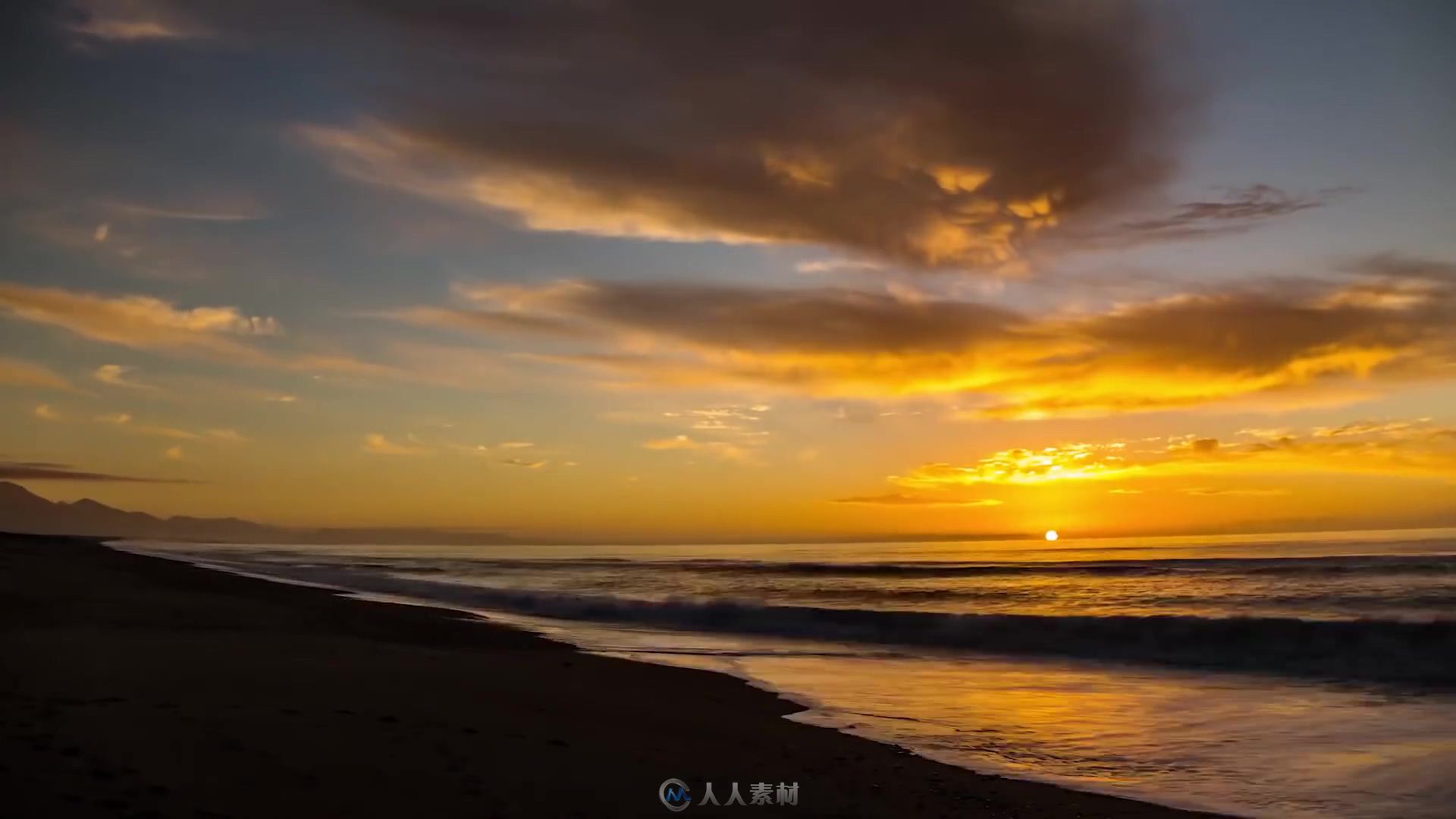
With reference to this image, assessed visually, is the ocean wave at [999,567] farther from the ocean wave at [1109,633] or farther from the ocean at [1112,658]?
the ocean wave at [1109,633]

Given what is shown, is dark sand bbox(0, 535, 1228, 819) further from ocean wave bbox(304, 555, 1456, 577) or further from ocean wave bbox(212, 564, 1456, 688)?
ocean wave bbox(304, 555, 1456, 577)

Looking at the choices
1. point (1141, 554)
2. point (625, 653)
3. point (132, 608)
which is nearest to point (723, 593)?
point (625, 653)

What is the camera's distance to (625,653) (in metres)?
16.6

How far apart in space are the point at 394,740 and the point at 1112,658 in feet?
48.9

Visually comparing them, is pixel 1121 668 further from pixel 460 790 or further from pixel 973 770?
pixel 460 790

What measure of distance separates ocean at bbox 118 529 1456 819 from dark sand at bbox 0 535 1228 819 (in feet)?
3.57

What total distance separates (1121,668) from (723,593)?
19.4 m

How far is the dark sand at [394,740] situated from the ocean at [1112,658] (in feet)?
3.57

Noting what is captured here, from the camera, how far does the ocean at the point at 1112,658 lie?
8617mm

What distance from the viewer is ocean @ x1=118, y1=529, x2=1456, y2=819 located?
862 centimetres

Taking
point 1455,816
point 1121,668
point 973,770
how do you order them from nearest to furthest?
point 1455,816, point 973,770, point 1121,668

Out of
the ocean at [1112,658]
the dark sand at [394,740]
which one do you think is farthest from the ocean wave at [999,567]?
the dark sand at [394,740]

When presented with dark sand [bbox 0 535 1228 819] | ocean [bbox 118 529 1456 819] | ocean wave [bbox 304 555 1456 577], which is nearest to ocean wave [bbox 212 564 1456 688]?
ocean [bbox 118 529 1456 819]

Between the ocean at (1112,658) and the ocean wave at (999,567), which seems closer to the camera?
the ocean at (1112,658)
